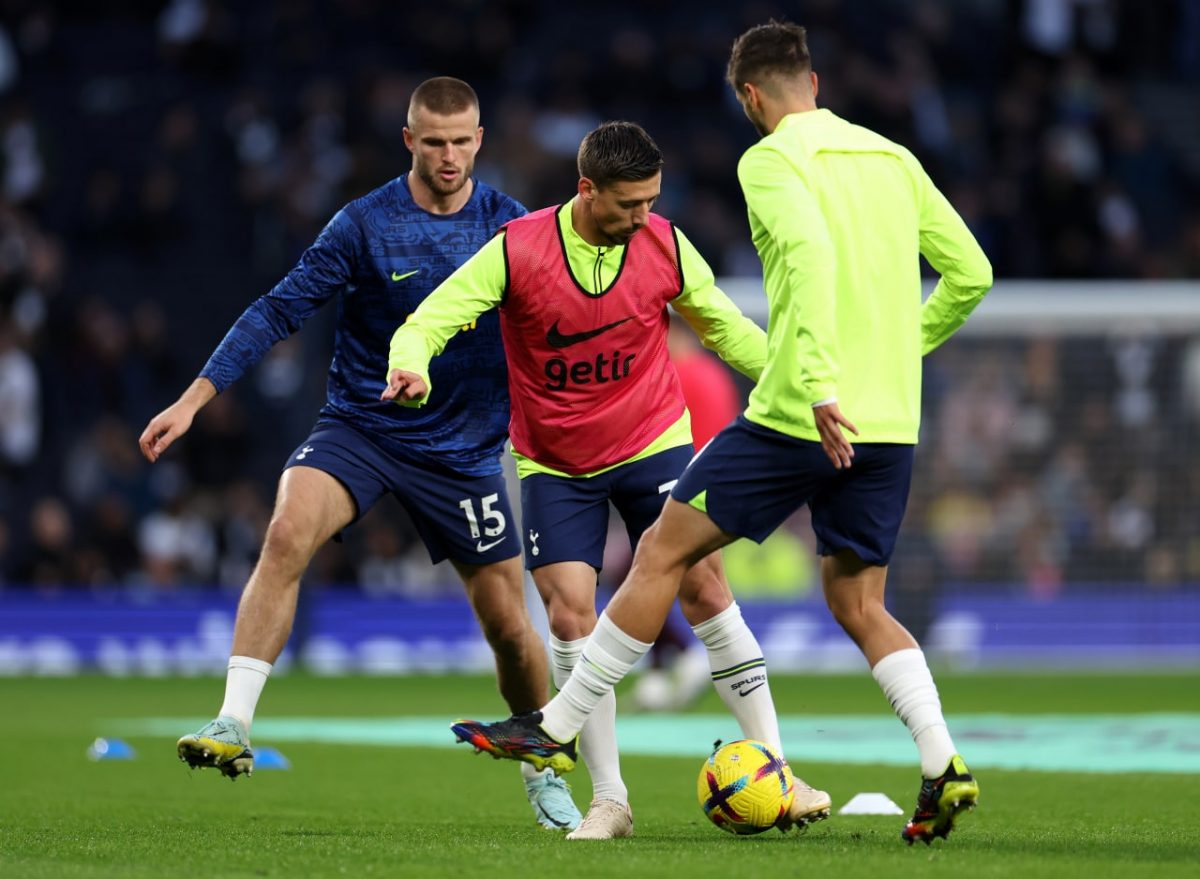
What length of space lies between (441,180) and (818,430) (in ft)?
6.71

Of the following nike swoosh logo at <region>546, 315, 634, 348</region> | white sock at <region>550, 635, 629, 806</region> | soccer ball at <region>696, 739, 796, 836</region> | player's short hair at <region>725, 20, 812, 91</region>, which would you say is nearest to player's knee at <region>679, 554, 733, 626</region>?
white sock at <region>550, 635, 629, 806</region>

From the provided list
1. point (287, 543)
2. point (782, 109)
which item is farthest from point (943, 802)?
point (287, 543)

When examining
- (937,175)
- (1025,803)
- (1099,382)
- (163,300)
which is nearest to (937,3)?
(937,175)

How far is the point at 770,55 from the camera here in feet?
20.5

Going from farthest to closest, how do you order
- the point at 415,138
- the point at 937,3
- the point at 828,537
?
the point at 937,3 → the point at 415,138 → the point at 828,537

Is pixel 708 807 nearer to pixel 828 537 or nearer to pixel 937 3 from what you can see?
pixel 828 537

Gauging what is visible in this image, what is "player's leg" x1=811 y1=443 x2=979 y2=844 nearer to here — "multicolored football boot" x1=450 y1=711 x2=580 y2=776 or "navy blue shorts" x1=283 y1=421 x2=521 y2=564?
"multicolored football boot" x1=450 y1=711 x2=580 y2=776

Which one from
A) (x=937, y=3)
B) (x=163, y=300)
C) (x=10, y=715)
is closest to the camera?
(x=10, y=715)

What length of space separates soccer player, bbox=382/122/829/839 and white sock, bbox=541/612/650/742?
0.44 metres

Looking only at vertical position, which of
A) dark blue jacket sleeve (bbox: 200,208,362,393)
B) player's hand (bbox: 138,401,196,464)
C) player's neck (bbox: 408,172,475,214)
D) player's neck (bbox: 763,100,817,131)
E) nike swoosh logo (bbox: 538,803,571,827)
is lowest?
nike swoosh logo (bbox: 538,803,571,827)

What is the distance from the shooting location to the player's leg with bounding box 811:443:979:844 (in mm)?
6098

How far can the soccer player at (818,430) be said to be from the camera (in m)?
6.02

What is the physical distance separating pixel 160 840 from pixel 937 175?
48.7 ft

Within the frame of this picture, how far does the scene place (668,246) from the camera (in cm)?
692
